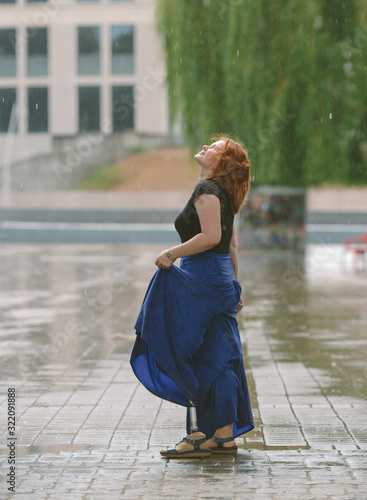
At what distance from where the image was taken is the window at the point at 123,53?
61.8m

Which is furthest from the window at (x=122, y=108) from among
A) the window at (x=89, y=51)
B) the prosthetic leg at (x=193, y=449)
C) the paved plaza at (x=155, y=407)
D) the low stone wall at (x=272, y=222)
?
the prosthetic leg at (x=193, y=449)

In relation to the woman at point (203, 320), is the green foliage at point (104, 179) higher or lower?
lower

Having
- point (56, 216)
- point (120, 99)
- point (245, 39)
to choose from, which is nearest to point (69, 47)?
point (120, 99)

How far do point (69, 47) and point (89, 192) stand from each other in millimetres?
13287

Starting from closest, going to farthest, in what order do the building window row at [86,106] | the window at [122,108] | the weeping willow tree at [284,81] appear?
the weeping willow tree at [284,81] < the window at [122,108] < the building window row at [86,106]

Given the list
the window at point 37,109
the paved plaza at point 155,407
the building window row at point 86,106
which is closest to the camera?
the paved plaza at point 155,407

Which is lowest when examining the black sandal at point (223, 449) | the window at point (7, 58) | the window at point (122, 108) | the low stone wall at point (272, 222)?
the low stone wall at point (272, 222)

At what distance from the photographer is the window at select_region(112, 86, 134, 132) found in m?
61.2

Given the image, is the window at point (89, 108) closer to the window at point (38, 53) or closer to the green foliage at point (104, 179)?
the window at point (38, 53)

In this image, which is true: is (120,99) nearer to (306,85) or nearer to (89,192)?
(89,192)

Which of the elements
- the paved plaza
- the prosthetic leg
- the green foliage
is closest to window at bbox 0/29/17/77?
the green foliage

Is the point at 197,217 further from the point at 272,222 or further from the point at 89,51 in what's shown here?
the point at 89,51

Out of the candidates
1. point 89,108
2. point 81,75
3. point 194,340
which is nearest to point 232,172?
point 194,340

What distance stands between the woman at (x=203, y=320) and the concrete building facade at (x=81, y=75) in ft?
183
